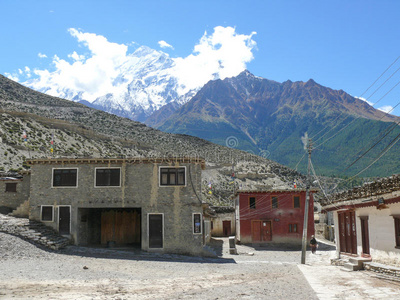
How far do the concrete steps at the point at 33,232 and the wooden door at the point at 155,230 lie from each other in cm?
585

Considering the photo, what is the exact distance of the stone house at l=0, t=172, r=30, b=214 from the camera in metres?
30.6

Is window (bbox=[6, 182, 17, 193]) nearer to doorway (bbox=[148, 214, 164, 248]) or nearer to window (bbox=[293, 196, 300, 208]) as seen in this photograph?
doorway (bbox=[148, 214, 164, 248])

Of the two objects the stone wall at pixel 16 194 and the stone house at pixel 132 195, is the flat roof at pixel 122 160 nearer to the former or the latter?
the stone house at pixel 132 195

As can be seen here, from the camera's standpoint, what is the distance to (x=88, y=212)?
100 ft

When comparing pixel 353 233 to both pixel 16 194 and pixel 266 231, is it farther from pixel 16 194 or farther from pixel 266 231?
pixel 16 194

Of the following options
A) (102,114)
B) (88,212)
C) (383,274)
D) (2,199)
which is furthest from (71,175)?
(102,114)

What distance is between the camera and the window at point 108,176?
28547 millimetres

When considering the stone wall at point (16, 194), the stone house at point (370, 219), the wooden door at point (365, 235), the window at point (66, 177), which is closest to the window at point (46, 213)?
the window at point (66, 177)

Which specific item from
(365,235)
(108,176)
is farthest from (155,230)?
(365,235)

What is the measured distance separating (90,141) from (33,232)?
197 feet

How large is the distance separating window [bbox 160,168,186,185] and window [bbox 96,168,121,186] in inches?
125

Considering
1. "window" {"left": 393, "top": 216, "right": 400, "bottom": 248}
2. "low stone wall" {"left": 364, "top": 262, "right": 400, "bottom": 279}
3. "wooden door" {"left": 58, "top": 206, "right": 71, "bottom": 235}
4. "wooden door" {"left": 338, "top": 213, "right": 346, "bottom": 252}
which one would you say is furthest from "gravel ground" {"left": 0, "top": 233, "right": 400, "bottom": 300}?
"wooden door" {"left": 58, "top": 206, "right": 71, "bottom": 235}

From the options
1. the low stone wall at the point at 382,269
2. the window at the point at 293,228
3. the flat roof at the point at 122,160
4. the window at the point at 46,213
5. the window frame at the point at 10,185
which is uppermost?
the flat roof at the point at 122,160

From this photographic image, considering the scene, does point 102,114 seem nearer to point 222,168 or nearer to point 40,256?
point 222,168
